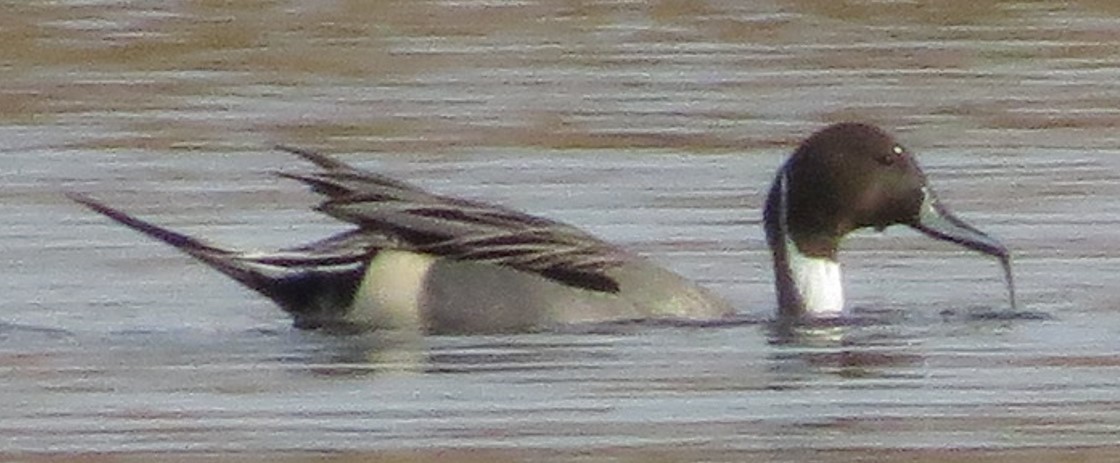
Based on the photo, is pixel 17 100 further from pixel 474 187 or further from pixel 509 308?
pixel 509 308

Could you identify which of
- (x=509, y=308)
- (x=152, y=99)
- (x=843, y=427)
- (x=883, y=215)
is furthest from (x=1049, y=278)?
(x=152, y=99)

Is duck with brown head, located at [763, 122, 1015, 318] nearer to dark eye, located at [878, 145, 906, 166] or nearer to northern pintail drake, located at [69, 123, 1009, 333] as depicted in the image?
dark eye, located at [878, 145, 906, 166]

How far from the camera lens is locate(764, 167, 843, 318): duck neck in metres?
11.7

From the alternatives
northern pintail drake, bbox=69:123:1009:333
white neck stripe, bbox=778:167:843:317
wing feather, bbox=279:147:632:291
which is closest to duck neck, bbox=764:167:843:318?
white neck stripe, bbox=778:167:843:317

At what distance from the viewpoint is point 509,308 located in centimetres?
1139

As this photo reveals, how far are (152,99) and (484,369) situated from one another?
470cm

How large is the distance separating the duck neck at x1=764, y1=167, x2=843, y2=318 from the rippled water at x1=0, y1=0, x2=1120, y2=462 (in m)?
0.10

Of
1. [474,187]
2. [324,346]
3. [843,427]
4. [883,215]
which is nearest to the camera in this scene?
[843,427]

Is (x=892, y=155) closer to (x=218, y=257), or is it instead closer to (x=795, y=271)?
(x=795, y=271)

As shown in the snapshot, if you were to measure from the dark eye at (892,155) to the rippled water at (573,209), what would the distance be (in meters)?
0.33

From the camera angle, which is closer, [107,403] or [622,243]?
[107,403]

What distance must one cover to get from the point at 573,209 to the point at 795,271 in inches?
48.2

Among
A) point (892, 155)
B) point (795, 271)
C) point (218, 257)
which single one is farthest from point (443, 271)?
point (892, 155)

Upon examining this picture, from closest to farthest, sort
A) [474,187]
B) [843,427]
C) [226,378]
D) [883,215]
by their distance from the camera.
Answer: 1. [843,427]
2. [226,378]
3. [883,215]
4. [474,187]
